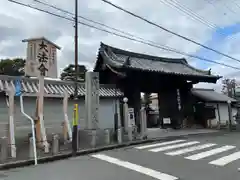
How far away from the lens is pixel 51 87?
14.7 m

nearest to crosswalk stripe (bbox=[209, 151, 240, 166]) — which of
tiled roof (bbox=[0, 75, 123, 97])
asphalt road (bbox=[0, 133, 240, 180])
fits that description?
asphalt road (bbox=[0, 133, 240, 180])

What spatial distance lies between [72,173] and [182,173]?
114 inches

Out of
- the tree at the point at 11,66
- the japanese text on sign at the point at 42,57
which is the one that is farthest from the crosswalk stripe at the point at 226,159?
the tree at the point at 11,66

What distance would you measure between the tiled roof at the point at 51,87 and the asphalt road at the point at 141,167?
469 cm

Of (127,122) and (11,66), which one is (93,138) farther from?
(11,66)

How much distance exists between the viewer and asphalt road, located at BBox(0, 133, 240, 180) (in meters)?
6.47

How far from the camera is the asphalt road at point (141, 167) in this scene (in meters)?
6.47

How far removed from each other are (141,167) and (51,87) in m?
8.89

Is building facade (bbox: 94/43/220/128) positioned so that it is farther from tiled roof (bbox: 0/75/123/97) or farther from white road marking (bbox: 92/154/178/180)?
white road marking (bbox: 92/154/178/180)

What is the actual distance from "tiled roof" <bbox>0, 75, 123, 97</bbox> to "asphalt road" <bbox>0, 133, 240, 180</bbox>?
4693mm

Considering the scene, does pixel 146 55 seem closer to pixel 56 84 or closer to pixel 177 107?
pixel 177 107

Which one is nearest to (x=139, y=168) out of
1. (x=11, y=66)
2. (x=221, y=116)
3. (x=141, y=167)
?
(x=141, y=167)

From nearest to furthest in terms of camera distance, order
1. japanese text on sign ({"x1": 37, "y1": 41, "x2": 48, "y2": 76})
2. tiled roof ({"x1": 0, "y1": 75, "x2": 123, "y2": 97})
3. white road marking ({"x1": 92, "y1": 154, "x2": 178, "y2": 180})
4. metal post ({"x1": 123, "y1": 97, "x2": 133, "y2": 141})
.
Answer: white road marking ({"x1": 92, "y1": 154, "x2": 178, "y2": 180}), japanese text on sign ({"x1": 37, "y1": 41, "x2": 48, "y2": 76}), tiled roof ({"x1": 0, "y1": 75, "x2": 123, "y2": 97}), metal post ({"x1": 123, "y1": 97, "x2": 133, "y2": 141})

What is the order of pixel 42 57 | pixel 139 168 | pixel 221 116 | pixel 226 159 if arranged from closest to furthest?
pixel 139 168, pixel 226 159, pixel 42 57, pixel 221 116
